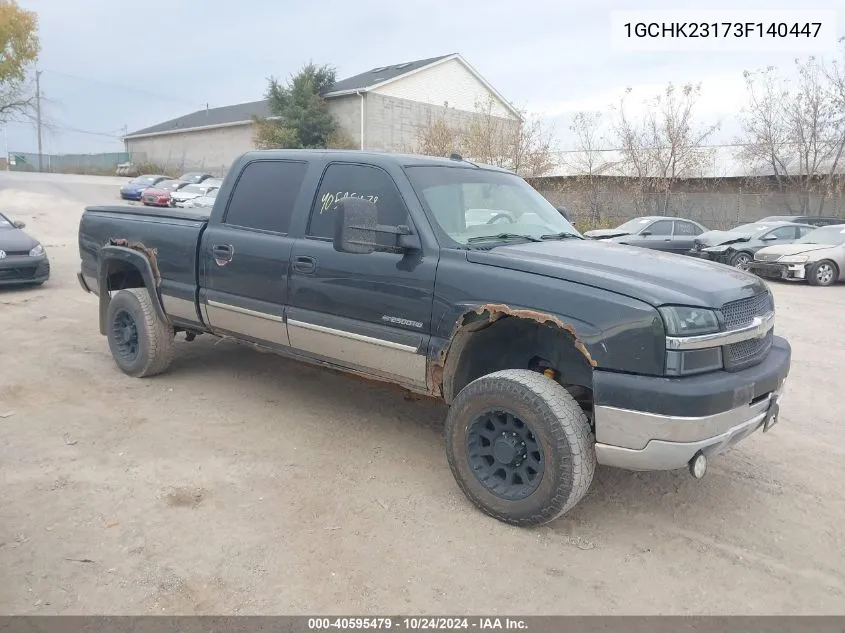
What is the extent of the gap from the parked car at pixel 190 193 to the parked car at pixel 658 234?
52.3ft

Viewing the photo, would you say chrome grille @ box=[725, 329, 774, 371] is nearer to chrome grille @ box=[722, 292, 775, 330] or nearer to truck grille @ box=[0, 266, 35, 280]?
chrome grille @ box=[722, 292, 775, 330]

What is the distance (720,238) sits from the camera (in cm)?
1622

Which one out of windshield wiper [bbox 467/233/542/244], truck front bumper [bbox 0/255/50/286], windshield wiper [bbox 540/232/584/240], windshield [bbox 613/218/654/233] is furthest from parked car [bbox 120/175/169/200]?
windshield wiper [bbox 467/233/542/244]

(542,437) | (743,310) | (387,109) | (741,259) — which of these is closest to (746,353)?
(743,310)

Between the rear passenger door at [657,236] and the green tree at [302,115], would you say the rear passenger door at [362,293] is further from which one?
the green tree at [302,115]

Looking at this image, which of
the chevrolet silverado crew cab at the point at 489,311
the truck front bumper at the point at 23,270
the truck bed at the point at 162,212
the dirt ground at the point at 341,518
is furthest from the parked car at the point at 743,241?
the truck front bumper at the point at 23,270

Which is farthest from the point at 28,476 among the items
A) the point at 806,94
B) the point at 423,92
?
the point at 423,92

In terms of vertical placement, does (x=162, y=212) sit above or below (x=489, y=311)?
above

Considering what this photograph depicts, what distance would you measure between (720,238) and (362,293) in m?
14.5

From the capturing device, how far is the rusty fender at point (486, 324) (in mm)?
3270

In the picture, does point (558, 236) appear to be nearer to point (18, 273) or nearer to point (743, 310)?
point (743, 310)
